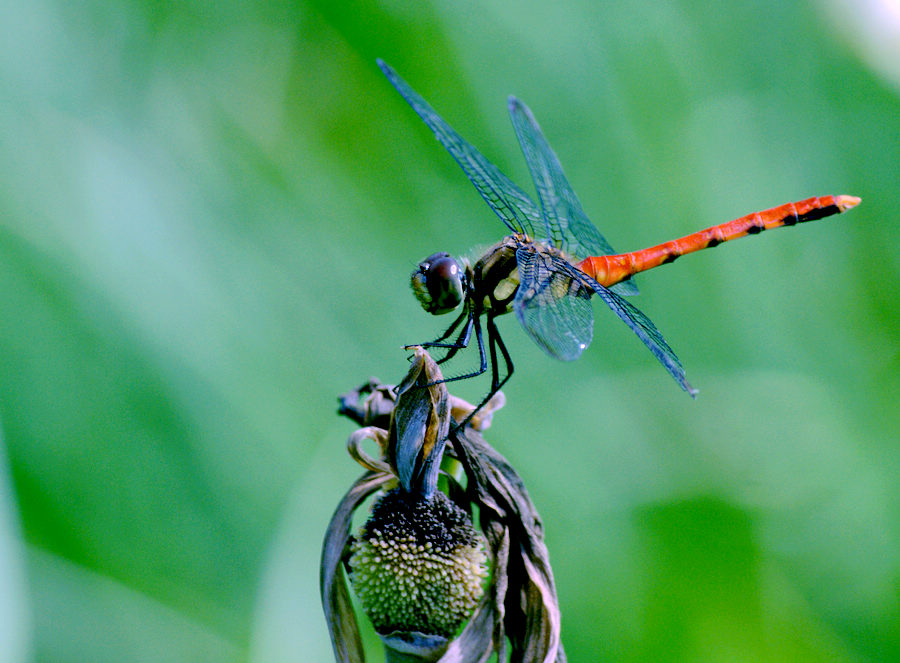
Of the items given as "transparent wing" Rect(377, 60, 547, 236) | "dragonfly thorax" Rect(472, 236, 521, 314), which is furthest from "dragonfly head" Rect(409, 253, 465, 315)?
"transparent wing" Rect(377, 60, 547, 236)

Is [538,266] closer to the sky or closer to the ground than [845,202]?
closer to the sky

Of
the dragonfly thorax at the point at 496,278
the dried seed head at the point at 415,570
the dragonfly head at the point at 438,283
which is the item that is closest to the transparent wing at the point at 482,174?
the dragonfly thorax at the point at 496,278

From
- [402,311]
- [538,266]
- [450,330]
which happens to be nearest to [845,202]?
[538,266]

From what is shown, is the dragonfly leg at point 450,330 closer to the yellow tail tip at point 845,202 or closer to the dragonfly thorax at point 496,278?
the dragonfly thorax at point 496,278

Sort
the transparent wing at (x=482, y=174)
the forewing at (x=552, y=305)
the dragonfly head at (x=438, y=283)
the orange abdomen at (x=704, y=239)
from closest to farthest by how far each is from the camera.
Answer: the forewing at (x=552, y=305) → the dragonfly head at (x=438, y=283) → the transparent wing at (x=482, y=174) → the orange abdomen at (x=704, y=239)

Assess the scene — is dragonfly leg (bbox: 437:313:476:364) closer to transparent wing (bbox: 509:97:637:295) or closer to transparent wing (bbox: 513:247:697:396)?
transparent wing (bbox: 513:247:697:396)

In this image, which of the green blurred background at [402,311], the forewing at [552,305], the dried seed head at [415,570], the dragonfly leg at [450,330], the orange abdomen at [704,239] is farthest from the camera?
the orange abdomen at [704,239]

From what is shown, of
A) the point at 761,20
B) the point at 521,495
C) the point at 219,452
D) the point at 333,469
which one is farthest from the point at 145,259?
the point at 761,20

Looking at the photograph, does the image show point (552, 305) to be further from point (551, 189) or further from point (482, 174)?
point (551, 189)
